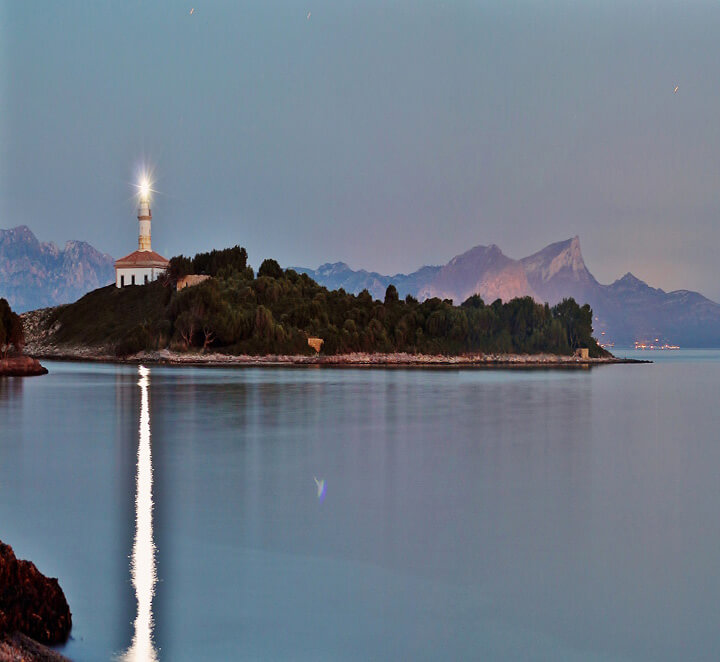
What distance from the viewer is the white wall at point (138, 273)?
144 meters

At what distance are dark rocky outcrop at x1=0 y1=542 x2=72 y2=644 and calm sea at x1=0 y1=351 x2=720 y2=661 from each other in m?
0.34

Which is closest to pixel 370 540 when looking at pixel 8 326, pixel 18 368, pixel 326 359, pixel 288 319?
pixel 8 326

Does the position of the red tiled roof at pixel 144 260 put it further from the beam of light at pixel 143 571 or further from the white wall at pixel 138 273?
the beam of light at pixel 143 571

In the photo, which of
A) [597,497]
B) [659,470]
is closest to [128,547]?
[597,497]

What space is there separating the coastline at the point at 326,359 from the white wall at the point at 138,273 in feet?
59.9

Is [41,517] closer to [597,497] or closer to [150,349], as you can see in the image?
[597,497]

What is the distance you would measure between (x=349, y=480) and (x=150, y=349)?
102 m

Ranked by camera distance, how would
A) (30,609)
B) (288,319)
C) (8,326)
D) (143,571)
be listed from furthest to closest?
(288,319)
(8,326)
(143,571)
(30,609)

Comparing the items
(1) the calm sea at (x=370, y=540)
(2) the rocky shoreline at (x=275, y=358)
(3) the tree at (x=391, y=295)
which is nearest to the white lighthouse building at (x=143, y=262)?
(2) the rocky shoreline at (x=275, y=358)

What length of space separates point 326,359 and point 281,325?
8.62m

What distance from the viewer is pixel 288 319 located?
124562mm

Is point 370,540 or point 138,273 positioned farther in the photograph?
point 138,273

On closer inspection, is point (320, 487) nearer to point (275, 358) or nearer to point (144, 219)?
point (275, 358)

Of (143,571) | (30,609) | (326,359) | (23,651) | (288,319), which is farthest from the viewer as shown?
(288,319)
